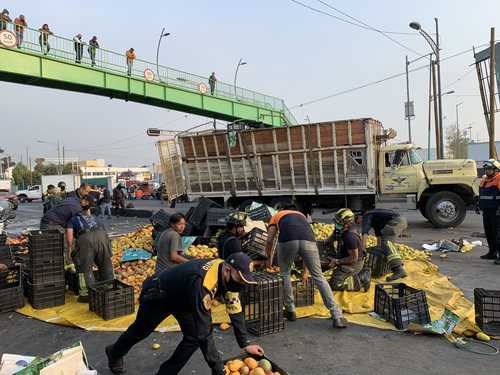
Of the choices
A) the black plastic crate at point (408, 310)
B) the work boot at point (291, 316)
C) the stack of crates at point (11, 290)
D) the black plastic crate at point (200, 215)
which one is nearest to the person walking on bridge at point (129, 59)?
the black plastic crate at point (200, 215)

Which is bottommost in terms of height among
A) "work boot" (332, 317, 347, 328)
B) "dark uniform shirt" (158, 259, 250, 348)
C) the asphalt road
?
the asphalt road

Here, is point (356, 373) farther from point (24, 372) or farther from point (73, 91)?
point (73, 91)

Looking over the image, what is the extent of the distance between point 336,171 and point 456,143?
204 ft

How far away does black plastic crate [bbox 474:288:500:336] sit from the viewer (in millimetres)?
5008

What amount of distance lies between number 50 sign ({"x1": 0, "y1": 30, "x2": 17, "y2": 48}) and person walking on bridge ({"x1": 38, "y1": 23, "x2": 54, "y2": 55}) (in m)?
1.38

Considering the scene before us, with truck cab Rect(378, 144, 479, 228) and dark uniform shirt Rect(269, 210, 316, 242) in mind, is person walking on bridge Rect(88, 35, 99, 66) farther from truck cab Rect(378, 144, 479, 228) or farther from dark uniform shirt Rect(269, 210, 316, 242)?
dark uniform shirt Rect(269, 210, 316, 242)

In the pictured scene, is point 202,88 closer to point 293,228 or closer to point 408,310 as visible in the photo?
point 293,228

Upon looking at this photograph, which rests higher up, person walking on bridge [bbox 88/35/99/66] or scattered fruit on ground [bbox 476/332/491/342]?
person walking on bridge [bbox 88/35/99/66]

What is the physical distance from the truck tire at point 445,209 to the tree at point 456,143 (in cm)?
5465

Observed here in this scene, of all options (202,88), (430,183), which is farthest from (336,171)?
(202,88)

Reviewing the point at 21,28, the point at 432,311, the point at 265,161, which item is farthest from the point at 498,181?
the point at 21,28

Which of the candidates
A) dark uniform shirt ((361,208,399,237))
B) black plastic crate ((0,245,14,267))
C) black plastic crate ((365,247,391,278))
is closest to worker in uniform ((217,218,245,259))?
dark uniform shirt ((361,208,399,237))

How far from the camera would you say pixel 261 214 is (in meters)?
11.0

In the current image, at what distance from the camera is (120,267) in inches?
335
